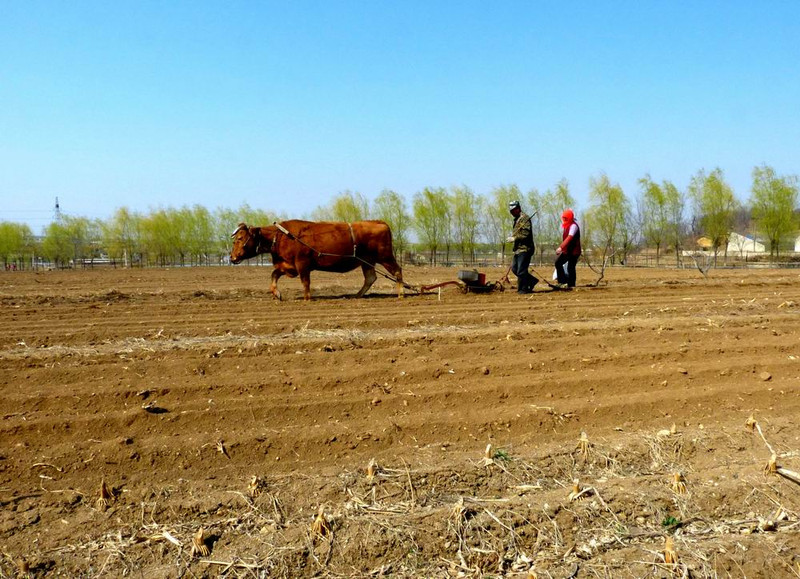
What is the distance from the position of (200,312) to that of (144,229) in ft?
159

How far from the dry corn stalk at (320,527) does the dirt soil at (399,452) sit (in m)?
0.02

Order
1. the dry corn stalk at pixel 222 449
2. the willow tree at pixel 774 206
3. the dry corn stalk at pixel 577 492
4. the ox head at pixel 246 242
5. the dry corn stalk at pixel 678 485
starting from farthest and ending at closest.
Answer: the willow tree at pixel 774 206
the ox head at pixel 246 242
the dry corn stalk at pixel 222 449
the dry corn stalk at pixel 678 485
the dry corn stalk at pixel 577 492

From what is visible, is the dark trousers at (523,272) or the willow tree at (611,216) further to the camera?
the willow tree at (611,216)

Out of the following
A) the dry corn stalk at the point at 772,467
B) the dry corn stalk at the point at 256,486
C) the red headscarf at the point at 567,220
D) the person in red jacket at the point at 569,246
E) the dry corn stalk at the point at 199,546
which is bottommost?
the dry corn stalk at the point at 199,546

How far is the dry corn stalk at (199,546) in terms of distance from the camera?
134 inches

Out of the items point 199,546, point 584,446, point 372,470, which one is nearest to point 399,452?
point 372,470

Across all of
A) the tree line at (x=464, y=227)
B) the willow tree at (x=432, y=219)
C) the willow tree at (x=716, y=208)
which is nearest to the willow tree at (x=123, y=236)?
the tree line at (x=464, y=227)

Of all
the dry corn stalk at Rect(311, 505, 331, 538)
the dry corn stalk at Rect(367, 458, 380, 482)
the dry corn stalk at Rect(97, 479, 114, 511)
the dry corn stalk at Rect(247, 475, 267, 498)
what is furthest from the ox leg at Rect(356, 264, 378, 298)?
the dry corn stalk at Rect(311, 505, 331, 538)

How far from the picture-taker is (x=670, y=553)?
3463 millimetres

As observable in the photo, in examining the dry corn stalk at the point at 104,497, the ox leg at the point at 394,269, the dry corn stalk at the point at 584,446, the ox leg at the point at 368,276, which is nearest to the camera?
the dry corn stalk at the point at 104,497

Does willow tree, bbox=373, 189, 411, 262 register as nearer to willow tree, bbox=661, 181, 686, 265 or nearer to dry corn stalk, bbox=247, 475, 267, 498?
willow tree, bbox=661, 181, 686, 265

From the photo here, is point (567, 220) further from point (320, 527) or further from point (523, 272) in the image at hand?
point (320, 527)

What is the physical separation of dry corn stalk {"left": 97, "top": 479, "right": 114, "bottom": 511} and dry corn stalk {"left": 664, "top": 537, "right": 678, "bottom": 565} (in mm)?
3197

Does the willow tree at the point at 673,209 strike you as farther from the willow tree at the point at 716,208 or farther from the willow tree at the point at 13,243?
the willow tree at the point at 13,243
